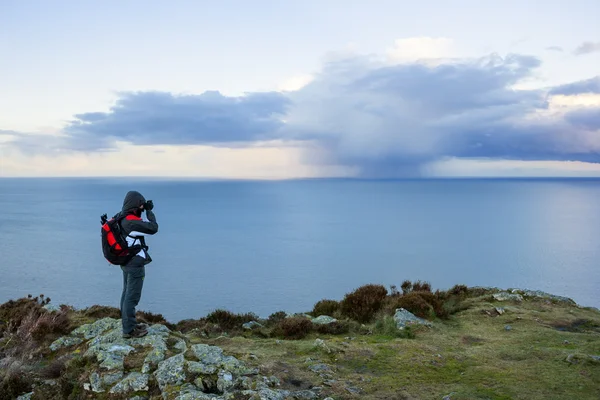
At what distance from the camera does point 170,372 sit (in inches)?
328

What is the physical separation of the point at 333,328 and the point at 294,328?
50.5 inches

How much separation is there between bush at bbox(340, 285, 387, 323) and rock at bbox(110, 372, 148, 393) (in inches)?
330

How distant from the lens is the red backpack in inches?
379

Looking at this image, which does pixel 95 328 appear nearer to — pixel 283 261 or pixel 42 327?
pixel 42 327

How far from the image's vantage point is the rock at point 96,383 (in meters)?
8.37

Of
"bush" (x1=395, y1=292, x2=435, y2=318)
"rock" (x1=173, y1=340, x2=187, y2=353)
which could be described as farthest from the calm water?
"rock" (x1=173, y1=340, x2=187, y2=353)

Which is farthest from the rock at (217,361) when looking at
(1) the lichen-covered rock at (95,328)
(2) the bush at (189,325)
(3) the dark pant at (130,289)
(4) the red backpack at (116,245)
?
(2) the bush at (189,325)

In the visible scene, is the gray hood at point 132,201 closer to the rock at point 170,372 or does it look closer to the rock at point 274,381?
the rock at point 170,372

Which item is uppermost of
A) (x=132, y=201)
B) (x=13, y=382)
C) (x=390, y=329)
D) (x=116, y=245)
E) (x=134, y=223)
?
(x=132, y=201)

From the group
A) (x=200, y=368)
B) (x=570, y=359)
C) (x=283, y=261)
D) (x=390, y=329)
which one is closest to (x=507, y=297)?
(x=390, y=329)

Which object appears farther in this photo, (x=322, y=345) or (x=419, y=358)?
(x=322, y=345)

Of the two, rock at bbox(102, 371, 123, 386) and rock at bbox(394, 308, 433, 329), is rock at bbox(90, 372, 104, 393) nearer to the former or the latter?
rock at bbox(102, 371, 123, 386)

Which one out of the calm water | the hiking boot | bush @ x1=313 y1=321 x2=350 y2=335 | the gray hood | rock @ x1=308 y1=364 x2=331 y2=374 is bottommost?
A: the calm water

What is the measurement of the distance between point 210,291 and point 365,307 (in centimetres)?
3688
